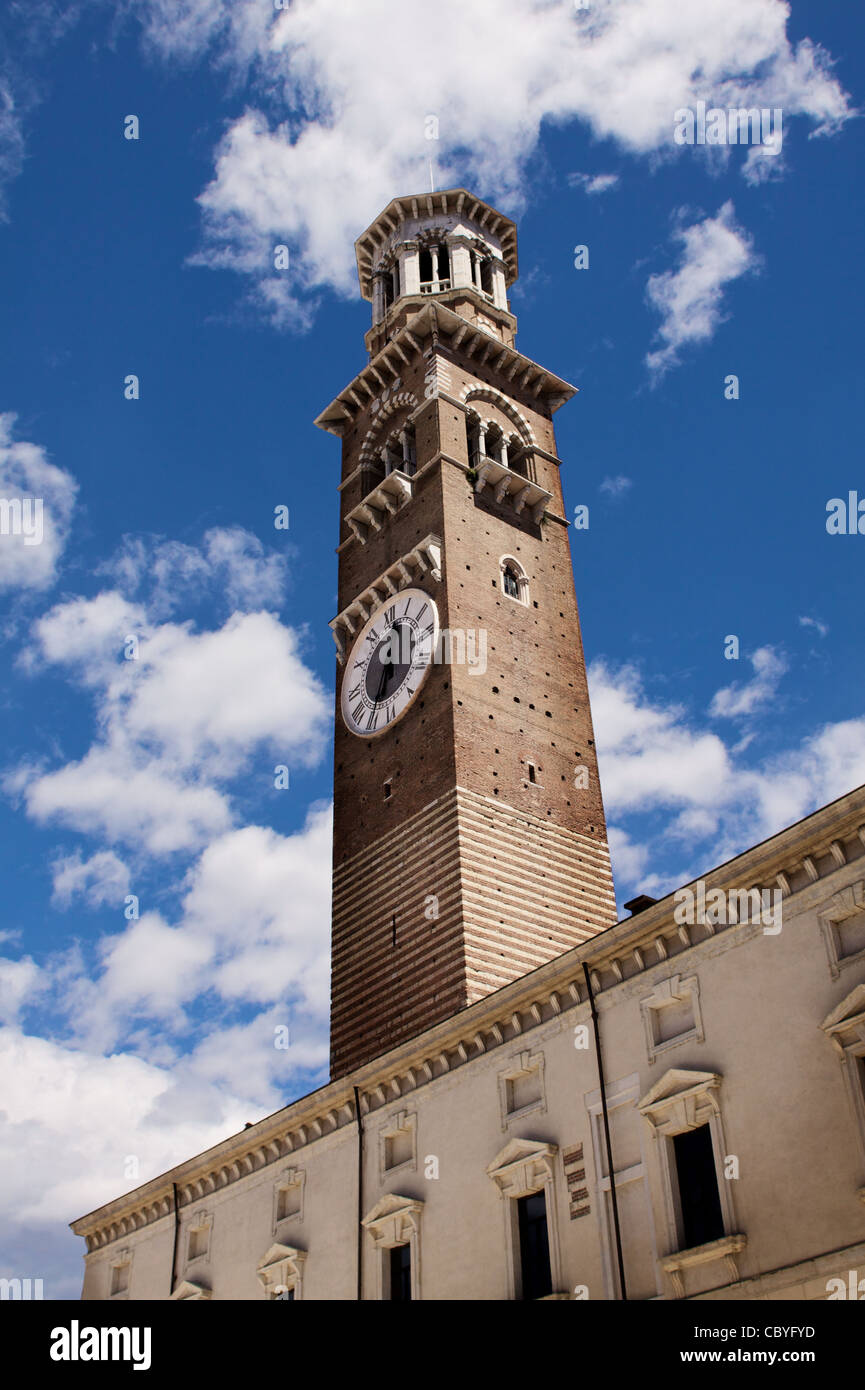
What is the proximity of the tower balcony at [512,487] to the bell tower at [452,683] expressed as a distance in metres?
0.06

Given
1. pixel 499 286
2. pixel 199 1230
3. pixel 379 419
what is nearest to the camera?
pixel 199 1230

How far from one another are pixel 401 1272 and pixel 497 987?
7509 millimetres

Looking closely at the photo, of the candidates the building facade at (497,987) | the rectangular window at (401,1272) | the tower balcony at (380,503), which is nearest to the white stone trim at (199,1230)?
the building facade at (497,987)

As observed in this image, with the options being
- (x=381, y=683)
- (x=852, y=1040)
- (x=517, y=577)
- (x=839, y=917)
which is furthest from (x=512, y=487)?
(x=852, y=1040)

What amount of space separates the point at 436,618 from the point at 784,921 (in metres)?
17.4

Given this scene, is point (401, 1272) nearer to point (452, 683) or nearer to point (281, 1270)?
point (281, 1270)

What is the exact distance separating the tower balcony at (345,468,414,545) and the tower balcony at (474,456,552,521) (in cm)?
204

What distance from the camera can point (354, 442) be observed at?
1665 inches

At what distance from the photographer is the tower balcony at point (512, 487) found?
3684 cm

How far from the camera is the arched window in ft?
117

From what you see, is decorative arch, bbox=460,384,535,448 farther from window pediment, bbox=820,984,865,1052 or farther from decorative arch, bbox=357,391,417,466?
window pediment, bbox=820,984,865,1052

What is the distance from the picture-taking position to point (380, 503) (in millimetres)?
38188

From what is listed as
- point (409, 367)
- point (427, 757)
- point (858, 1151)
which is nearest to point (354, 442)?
point (409, 367)
